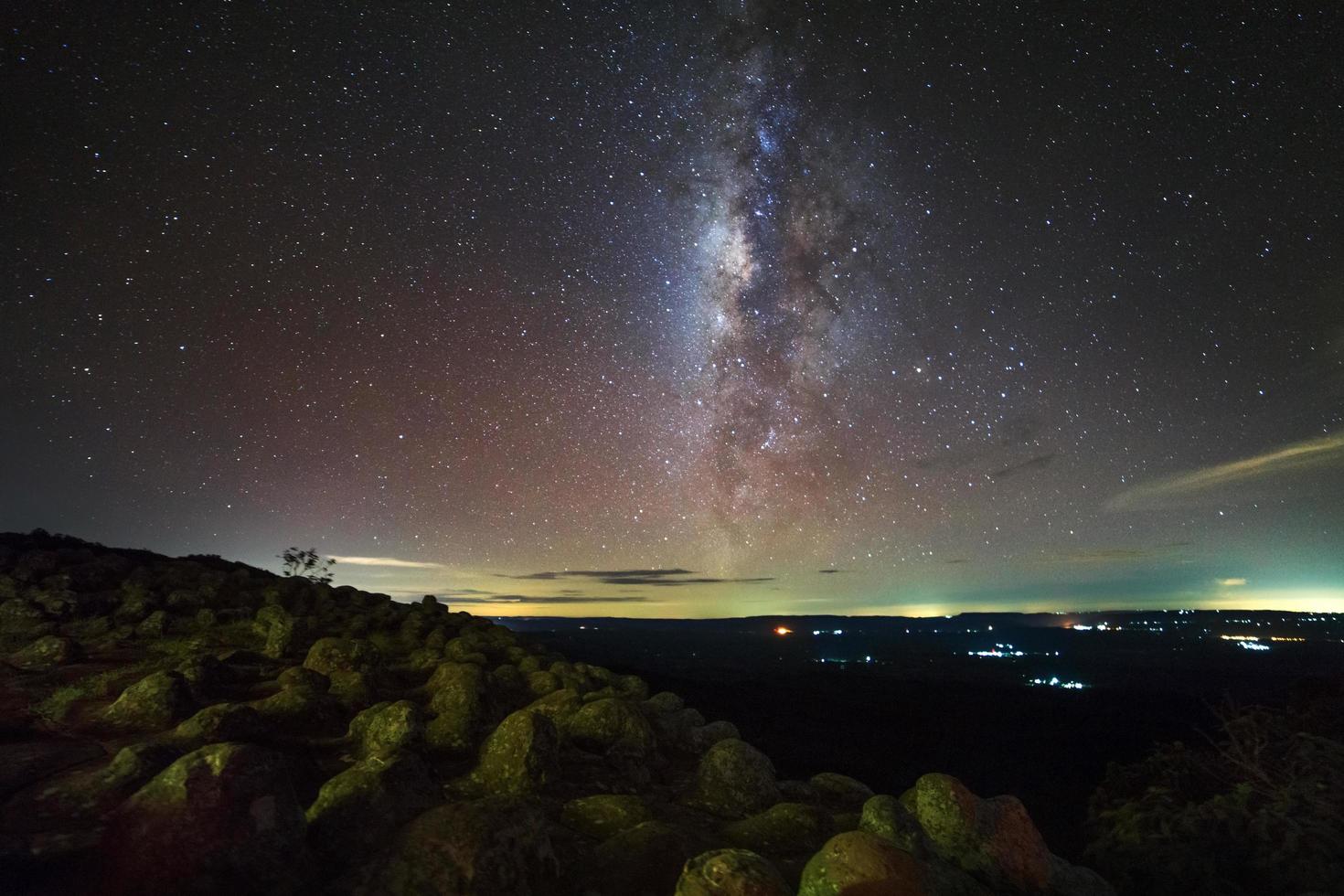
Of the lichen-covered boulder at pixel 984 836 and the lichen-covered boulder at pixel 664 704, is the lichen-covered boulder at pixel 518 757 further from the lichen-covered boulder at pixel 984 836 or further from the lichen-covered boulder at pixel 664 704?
the lichen-covered boulder at pixel 984 836

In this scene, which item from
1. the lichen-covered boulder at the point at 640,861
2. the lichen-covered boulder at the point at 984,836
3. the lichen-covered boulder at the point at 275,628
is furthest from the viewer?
the lichen-covered boulder at the point at 275,628

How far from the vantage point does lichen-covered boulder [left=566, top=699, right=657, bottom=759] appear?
6383 millimetres

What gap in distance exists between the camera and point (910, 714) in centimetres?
3512

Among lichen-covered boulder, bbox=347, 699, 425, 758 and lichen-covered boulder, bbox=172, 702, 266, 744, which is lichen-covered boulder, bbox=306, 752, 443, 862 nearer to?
lichen-covered boulder, bbox=347, 699, 425, 758

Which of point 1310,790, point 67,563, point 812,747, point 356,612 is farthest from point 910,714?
point 67,563

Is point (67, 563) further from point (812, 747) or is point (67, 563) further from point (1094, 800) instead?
point (812, 747)

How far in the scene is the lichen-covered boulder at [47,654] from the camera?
245 inches

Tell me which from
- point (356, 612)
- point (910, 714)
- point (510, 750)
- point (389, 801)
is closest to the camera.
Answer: point (389, 801)

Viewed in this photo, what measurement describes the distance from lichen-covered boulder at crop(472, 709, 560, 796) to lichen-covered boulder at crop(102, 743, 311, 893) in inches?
73.9

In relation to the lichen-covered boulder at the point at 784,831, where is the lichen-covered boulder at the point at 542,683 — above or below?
above

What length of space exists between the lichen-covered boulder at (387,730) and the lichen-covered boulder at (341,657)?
126 cm

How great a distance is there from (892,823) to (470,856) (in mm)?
3191

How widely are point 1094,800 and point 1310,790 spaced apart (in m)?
5.55

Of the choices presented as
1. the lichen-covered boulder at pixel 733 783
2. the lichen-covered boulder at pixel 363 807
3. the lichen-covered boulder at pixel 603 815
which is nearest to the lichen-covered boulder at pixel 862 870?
the lichen-covered boulder at pixel 603 815
